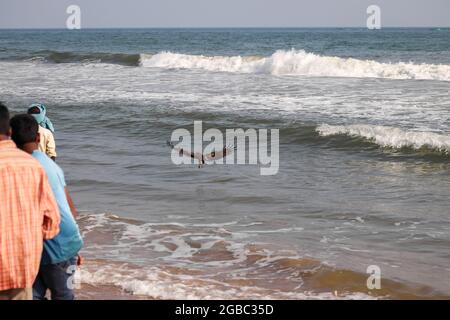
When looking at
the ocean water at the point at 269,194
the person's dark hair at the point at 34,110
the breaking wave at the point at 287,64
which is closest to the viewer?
the person's dark hair at the point at 34,110

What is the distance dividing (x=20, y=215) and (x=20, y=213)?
0.4 inches

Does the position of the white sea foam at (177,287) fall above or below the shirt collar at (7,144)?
below

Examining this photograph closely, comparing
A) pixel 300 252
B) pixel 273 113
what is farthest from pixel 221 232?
pixel 273 113

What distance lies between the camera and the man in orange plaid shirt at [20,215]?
364cm

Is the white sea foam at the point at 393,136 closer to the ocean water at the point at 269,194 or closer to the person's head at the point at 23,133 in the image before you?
the ocean water at the point at 269,194

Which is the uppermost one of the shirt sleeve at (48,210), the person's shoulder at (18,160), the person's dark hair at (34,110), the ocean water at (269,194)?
the person's dark hair at (34,110)

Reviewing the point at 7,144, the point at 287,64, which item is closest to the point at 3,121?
the point at 7,144

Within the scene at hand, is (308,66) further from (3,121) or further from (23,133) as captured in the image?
(3,121)

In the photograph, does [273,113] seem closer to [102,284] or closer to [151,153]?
[151,153]

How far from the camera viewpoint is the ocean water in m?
6.45

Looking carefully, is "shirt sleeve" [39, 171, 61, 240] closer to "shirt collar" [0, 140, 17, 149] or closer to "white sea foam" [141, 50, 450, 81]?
"shirt collar" [0, 140, 17, 149]

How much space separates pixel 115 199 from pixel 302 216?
8.15 ft

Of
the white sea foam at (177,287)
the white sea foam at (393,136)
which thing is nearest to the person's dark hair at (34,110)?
the white sea foam at (177,287)
